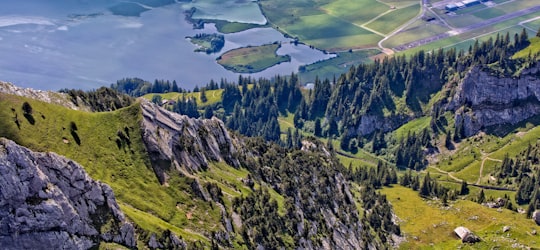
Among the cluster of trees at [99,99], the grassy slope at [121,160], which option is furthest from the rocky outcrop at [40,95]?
the grassy slope at [121,160]

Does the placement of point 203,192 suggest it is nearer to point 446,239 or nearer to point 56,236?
point 56,236

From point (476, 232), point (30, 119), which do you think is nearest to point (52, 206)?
point (30, 119)

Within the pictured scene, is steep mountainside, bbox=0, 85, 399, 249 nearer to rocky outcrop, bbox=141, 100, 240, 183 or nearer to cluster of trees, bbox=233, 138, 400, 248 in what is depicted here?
rocky outcrop, bbox=141, 100, 240, 183

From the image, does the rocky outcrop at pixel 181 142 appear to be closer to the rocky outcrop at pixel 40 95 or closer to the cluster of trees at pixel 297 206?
the cluster of trees at pixel 297 206

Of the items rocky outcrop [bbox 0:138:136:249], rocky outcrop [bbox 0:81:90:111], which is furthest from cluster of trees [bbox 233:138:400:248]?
rocky outcrop [bbox 0:138:136:249]

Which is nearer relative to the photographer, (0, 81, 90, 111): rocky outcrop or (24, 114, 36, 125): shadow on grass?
(24, 114, 36, 125): shadow on grass

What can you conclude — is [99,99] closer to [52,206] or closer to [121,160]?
[121,160]

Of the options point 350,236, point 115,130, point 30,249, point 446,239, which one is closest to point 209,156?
point 115,130
